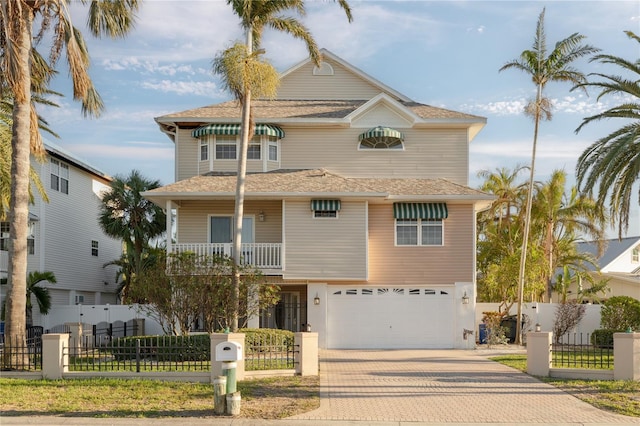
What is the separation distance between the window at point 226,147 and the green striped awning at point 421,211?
689 cm

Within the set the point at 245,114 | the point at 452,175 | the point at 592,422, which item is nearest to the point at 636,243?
the point at 452,175

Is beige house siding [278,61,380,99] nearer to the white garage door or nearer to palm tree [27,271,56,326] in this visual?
the white garage door

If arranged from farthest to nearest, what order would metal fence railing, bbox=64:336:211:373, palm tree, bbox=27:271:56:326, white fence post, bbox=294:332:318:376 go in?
palm tree, bbox=27:271:56:326 < white fence post, bbox=294:332:318:376 < metal fence railing, bbox=64:336:211:373

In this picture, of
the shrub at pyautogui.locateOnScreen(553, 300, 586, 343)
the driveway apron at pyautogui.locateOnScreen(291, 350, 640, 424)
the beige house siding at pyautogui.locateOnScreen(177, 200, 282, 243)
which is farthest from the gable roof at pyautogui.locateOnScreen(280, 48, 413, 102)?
the driveway apron at pyautogui.locateOnScreen(291, 350, 640, 424)

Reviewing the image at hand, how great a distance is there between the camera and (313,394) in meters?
15.5

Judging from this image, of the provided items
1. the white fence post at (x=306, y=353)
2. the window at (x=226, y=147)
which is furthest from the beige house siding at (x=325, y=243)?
the white fence post at (x=306, y=353)

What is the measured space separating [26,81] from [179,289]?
296 inches

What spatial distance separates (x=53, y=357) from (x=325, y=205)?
12079 mm

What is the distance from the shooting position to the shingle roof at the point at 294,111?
1151 inches

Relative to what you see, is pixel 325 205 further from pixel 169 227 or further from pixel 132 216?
pixel 132 216

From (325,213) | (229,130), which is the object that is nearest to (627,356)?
(325,213)

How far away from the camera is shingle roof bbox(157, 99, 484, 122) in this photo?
2923cm

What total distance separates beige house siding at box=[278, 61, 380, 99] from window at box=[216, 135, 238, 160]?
3304 millimetres

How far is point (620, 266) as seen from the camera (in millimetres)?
46594
